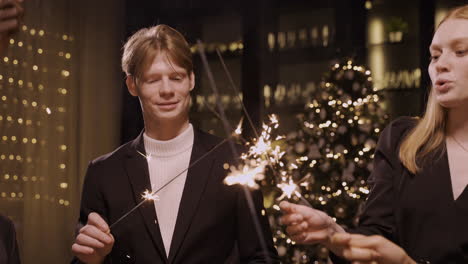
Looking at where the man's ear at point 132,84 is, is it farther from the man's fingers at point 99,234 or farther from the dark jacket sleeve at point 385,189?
the dark jacket sleeve at point 385,189

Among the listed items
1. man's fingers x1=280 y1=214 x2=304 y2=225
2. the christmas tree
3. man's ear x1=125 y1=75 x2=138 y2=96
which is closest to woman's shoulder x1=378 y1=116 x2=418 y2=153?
man's fingers x1=280 y1=214 x2=304 y2=225

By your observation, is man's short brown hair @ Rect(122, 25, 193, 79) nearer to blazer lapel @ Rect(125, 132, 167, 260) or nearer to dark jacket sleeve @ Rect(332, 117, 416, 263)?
blazer lapel @ Rect(125, 132, 167, 260)

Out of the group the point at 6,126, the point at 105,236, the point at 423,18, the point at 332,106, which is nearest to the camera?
the point at 105,236

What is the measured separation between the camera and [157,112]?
198 cm

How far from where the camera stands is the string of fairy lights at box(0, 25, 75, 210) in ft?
14.4

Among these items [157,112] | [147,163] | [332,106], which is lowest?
[332,106]

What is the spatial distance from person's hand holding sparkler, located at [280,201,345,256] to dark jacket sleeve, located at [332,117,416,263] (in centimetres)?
38

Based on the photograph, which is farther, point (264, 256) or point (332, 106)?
point (332, 106)

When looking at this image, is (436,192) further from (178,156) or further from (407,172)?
(178,156)

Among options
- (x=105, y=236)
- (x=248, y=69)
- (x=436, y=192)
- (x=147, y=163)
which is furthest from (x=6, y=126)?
(x=436, y=192)

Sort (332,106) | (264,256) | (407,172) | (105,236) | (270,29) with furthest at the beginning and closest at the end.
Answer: (270,29)
(332,106)
(264,256)
(407,172)
(105,236)

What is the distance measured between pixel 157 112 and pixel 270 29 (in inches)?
152

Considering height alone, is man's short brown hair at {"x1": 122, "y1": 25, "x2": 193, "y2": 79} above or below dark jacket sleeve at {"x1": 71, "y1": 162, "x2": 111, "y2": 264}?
above

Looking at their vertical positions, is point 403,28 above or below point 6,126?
above
